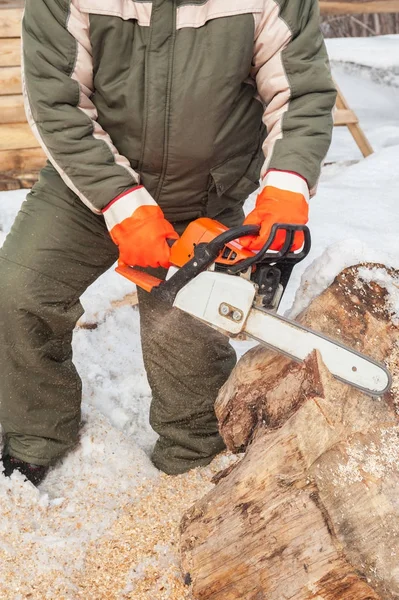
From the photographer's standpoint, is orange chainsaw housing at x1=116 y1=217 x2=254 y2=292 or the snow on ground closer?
orange chainsaw housing at x1=116 y1=217 x2=254 y2=292

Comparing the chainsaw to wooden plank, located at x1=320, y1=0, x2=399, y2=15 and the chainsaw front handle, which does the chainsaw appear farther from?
wooden plank, located at x1=320, y1=0, x2=399, y2=15

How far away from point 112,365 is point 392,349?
156 cm

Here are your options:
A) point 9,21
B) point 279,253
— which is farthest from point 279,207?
point 9,21

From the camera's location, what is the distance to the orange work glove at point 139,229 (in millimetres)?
1952

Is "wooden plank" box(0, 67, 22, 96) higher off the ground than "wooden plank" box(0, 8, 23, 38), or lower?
lower

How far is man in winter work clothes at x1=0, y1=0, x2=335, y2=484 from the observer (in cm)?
196

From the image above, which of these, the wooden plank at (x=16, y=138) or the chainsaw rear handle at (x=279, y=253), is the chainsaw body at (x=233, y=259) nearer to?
the chainsaw rear handle at (x=279, y=253)

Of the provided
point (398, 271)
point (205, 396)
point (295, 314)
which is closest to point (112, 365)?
point (205, 396)

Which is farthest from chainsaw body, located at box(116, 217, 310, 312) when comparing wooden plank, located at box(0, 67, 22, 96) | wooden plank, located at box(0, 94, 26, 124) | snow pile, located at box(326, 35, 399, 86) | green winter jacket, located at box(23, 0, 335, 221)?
snow pile, located at box(326, 35, 399, 86)

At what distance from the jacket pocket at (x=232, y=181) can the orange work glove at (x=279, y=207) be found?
0.25 meters

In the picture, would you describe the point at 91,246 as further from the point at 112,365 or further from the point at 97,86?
the point at 112,365

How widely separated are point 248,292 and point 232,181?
61cm

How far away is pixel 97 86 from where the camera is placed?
6.75 ft

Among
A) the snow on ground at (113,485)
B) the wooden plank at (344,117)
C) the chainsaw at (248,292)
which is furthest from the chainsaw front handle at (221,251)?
the wooden plank at (344,117)
